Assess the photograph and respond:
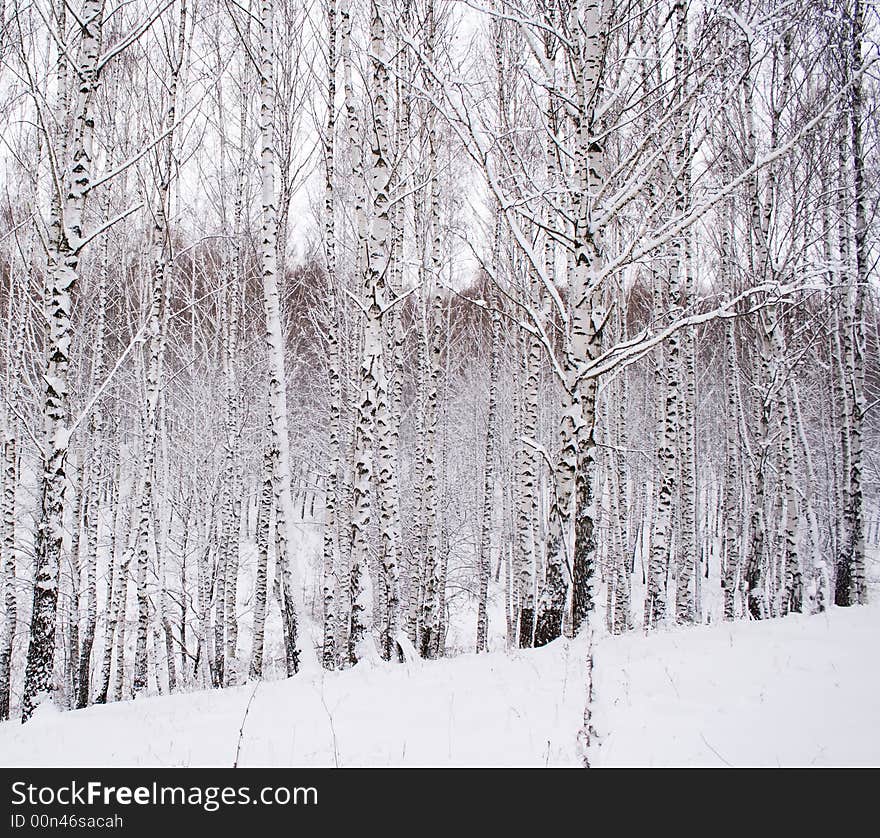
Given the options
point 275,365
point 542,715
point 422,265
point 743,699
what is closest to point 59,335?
point 275,365

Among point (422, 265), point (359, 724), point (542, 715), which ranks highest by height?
point (422, 265)

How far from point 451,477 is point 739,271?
21.0 metres

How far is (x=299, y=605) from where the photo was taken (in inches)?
306

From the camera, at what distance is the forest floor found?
3.78m

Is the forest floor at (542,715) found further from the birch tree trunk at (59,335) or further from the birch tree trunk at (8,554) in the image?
the birch tree trunk at (8,554)

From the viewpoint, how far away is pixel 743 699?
4.45 m

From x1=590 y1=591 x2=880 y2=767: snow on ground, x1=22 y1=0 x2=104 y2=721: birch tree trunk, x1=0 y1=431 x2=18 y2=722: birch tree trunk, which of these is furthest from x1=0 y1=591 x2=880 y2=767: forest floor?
x1=0 y1=431 x2=18 y2=722: birch tree trunk

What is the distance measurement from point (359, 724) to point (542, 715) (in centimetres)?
144

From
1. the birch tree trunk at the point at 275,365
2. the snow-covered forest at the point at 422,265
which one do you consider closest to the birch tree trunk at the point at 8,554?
the snow-covered forest at the point at 422,265

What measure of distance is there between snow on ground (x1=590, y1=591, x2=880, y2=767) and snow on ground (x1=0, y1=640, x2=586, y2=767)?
0.39 meters

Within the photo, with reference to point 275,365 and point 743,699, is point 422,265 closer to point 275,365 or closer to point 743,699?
point 275,365

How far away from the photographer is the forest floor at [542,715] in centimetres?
378

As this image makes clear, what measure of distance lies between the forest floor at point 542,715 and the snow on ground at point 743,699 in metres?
0.01

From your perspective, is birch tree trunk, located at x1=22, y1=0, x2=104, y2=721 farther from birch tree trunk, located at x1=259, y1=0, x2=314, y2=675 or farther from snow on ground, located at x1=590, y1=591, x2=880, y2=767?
snow on ground, located at x1=590, y1=591, x2=880, y2=767
